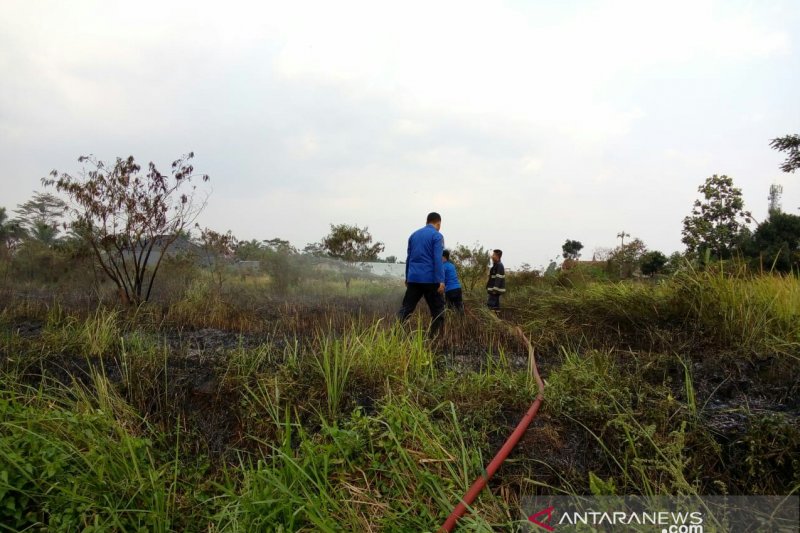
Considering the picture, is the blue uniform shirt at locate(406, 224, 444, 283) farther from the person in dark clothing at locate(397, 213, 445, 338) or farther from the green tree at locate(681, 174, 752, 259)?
the green tree at locate(681, 174, 752, 259)

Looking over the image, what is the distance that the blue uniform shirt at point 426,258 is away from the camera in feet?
17.0

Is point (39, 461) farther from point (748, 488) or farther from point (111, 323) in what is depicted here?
point (748, 488)

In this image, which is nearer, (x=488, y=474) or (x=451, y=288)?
(x=488, y=474)

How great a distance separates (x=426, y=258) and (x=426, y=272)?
171 mm

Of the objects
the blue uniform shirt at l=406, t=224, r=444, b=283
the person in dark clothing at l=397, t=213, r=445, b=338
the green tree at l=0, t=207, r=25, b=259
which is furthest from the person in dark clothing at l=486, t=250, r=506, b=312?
the green tree at l=0, t=207, r=25, b=259

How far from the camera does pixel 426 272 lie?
5203mm

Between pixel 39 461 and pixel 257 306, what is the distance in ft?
17.7

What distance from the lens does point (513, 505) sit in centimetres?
177

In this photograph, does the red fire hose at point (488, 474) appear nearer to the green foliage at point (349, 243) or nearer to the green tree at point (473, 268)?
the green tree at point (473, 268)

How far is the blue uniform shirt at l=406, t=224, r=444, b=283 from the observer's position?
17.0 ft

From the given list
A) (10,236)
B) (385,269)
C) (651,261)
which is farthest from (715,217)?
(10,236)

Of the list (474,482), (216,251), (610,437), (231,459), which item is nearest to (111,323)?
(231,459)

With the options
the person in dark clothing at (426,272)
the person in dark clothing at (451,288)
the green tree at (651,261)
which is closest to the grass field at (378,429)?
the person in dark clothing at (426,272)

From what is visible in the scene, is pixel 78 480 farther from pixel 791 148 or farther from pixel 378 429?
pixel 791 148
